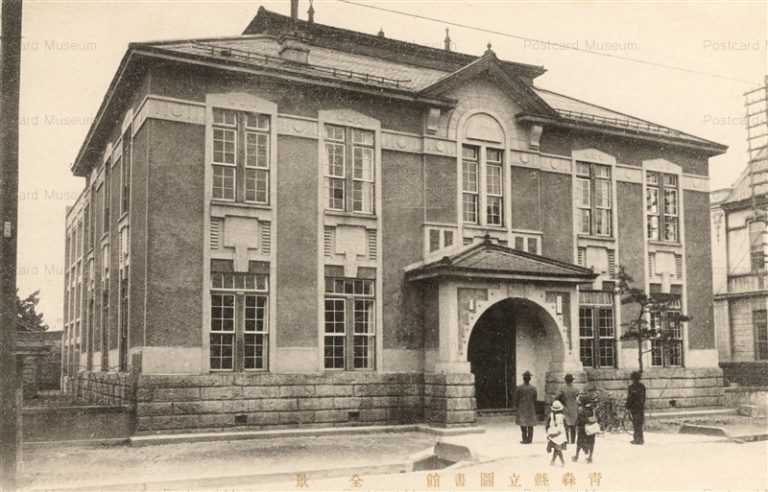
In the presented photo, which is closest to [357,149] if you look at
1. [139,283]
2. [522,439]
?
[139,283]

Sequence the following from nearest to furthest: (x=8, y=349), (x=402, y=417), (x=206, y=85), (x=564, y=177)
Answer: (x=8, y=349)
(x=206, y=85)
(x=402, y=417)
(x=564, y=177)

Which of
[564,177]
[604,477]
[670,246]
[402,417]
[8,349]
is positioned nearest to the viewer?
[8,349]

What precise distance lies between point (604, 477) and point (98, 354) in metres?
17.4

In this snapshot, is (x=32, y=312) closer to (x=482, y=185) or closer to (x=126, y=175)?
(x=126, y=175)

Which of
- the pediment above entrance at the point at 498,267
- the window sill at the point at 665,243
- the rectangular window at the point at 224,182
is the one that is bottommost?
the pediment above entrance at the point at 498,267

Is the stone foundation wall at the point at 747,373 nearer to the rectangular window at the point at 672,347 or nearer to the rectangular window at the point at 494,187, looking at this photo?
the rectangular window at the point at 672,347

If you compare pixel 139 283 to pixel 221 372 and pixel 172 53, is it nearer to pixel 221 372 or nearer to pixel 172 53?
pixel 221 372

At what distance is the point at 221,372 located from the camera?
19703 mm

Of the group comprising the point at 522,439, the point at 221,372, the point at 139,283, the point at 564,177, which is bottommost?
the point at 522,439

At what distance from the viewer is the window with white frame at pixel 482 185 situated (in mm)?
23516

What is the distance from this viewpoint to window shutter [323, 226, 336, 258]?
21391mm

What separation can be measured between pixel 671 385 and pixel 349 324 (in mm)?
11173

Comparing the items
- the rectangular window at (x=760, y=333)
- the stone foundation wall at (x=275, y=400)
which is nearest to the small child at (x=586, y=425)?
the stone foundation wall at (x=275, y=400)

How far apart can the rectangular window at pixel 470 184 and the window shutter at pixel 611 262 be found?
5029 mm
